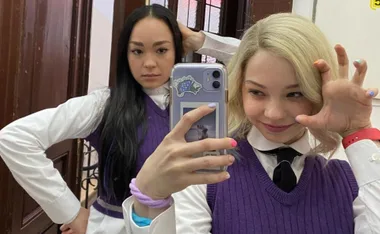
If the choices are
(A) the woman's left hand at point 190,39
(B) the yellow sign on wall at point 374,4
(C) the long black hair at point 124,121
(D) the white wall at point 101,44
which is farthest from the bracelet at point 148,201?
(D) the white wall at point 101,44

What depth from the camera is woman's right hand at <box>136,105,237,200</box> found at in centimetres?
51

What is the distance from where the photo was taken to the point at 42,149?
3.81ft

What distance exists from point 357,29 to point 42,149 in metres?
1.09

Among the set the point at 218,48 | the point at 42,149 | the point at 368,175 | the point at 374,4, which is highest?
the point at 374,4

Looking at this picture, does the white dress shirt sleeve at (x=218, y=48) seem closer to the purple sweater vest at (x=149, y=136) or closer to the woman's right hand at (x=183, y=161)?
the purple sweater vest at (x=149, y=136)

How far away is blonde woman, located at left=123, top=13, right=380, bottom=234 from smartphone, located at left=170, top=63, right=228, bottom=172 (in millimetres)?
89

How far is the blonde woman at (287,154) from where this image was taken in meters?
0.62

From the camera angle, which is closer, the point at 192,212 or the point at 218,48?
the point at 192,212

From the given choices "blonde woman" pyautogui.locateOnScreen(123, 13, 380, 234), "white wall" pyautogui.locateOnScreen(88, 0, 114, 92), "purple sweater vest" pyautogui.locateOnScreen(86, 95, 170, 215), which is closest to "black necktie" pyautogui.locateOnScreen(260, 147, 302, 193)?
"blonde woman" pyautogui.locateOnScreen(123, 13, 380, 234)

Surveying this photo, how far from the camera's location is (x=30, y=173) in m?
1.13

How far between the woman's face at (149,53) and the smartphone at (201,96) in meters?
0.66

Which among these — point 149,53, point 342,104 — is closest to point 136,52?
point 149,53

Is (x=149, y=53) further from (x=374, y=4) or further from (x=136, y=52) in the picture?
(x=374, y=4)

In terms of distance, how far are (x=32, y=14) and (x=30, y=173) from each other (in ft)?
1.55
